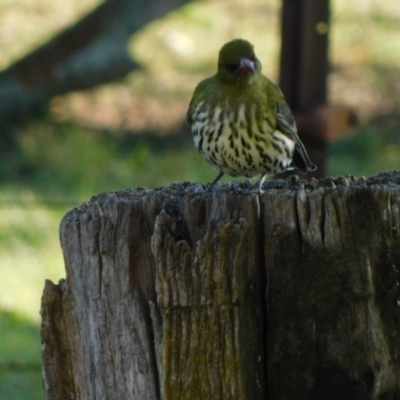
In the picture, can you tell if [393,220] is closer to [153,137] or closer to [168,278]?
[168,278]

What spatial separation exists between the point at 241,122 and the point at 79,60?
605cm

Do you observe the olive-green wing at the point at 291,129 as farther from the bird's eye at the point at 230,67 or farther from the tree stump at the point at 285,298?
the tree stump at the point at 285,298

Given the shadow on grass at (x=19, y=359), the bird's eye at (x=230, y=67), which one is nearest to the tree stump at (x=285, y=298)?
the bird's eye at (x=230, y=67)

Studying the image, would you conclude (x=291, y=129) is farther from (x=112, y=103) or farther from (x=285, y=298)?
(x=112, y=103)

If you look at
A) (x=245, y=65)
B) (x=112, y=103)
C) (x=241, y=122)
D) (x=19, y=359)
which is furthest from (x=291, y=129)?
(x=112, y=103)

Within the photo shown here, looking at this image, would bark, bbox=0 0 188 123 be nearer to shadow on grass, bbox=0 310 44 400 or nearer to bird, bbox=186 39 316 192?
shadow on grass, bbox=0 310 44 400

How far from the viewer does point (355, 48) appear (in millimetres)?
12500

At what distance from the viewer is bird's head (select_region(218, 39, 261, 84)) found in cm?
484

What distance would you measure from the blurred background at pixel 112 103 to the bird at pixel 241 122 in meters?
2.76

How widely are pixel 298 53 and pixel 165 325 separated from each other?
343 cm

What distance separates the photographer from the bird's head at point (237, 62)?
484 centimetres

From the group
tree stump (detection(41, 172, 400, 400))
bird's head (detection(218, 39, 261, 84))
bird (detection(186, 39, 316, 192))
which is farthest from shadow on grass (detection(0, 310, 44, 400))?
tree stump (detection(41, 172, 400, 400))

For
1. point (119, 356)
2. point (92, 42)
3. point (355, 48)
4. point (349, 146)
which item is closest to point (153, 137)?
point (92, 42)

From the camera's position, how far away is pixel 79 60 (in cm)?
1066
